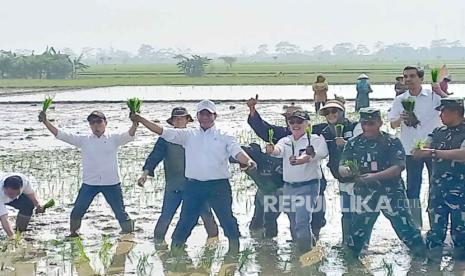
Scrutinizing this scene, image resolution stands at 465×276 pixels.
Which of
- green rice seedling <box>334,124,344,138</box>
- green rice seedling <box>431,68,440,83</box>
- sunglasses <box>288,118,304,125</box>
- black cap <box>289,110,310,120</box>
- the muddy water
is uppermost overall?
green rice seedling <box>431,68,440,83</box>

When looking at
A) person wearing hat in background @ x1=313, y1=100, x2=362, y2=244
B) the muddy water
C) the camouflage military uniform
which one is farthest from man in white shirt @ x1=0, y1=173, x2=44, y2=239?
the camouflage military uniform

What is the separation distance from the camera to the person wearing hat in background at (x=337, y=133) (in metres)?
7.21

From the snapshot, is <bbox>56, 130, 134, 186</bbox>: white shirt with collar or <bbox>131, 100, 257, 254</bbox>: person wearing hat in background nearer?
<bbox>131, 100, 257, 254</bbox>: person wearing hat in background

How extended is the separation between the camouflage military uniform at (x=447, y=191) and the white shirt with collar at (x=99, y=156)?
306 cm

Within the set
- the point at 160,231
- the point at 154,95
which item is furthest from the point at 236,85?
the point at 160,231

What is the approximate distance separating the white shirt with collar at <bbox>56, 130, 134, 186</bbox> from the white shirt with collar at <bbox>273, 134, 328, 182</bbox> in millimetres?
1725

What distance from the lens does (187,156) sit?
23.2ft

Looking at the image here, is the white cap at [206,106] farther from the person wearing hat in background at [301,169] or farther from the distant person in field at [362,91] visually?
the distant person in field at [362,91]

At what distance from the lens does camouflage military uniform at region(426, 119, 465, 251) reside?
21.1 feet

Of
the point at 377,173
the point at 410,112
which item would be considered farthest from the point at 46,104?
the point at 410,112

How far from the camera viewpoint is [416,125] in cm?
733

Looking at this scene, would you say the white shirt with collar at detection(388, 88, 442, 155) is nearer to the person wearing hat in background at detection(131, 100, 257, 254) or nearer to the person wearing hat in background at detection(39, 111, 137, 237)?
the person wearing hat in background at detection(131, 100, 257, 254)

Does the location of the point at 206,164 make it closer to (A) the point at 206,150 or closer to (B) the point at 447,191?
(A) the point at 206,150

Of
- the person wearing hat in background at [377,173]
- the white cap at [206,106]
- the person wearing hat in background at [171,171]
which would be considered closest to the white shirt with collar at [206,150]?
the white cap at [206,106]
